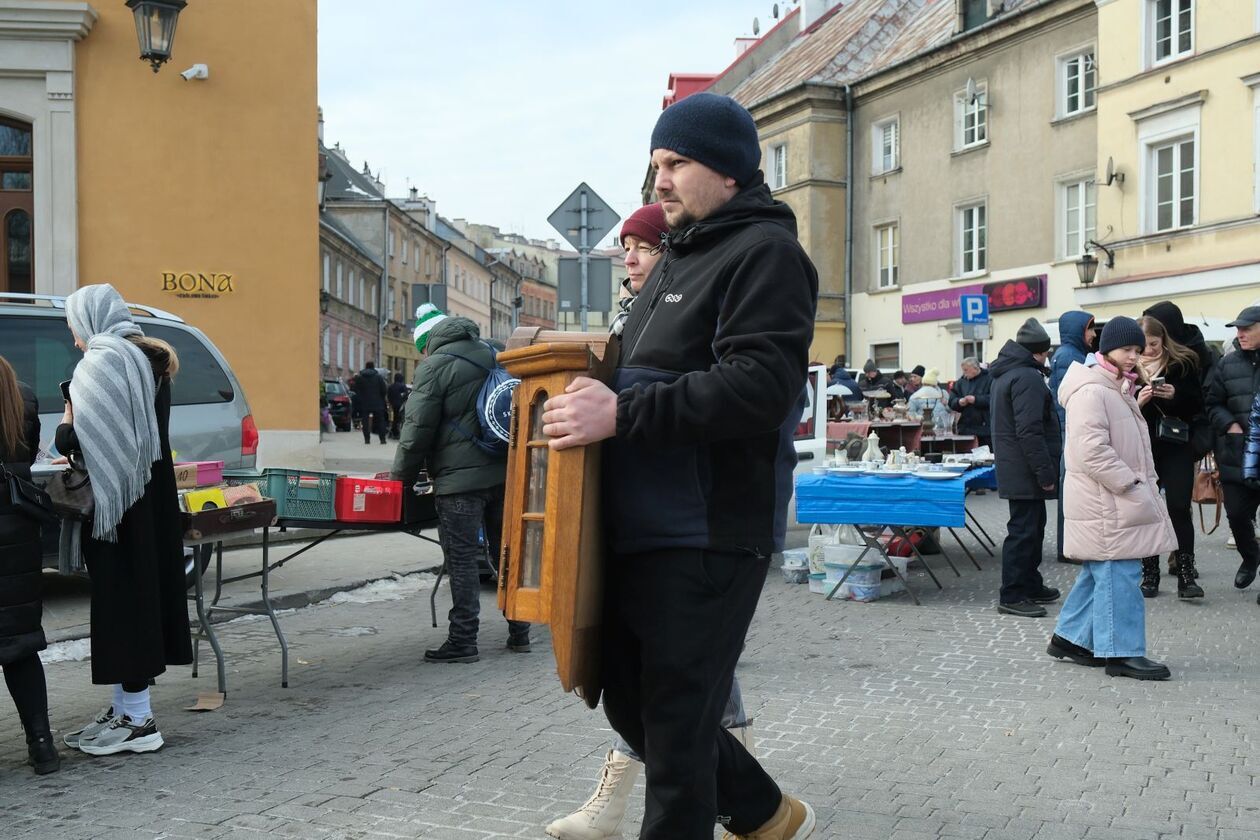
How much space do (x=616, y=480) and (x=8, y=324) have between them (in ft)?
24.7

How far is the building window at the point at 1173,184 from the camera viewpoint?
25000 millimetres

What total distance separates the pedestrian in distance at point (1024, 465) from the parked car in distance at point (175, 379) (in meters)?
5.67

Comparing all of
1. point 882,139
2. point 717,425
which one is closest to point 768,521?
point 717,425

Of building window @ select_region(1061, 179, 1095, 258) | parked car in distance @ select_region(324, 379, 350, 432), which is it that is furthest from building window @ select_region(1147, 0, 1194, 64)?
parked car in distance @ select_region(324, 379, 350, 432)

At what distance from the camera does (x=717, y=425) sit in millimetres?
2768

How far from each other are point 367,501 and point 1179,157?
74.8ft

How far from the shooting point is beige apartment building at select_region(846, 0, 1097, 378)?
96.3 ft

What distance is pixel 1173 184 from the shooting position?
25422mm

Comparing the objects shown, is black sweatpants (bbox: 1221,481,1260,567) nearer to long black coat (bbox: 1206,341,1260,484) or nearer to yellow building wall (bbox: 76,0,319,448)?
long black coat (bbox: 1206,341,1260,484)

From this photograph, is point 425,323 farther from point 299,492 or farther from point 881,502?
point 881,502

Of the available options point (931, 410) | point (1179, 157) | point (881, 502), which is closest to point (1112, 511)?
point (881, 502)

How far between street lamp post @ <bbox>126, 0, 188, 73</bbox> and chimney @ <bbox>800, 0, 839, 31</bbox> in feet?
119

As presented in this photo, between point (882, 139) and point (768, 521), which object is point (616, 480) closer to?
point (768, 521)

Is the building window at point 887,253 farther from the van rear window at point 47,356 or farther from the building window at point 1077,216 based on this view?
the van rear window at point 47,356
